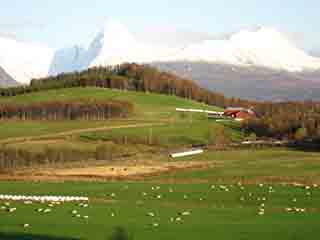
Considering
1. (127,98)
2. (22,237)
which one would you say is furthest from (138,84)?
(22,237)

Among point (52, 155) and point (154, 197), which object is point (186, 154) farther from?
point (154, 197)

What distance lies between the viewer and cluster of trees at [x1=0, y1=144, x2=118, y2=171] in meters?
76.6

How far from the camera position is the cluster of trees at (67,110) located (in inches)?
5433

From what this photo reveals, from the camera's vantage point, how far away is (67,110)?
5497 inches

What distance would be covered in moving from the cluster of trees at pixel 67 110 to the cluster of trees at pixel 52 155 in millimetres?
50888

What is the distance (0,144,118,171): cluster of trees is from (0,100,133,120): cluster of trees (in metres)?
50.9

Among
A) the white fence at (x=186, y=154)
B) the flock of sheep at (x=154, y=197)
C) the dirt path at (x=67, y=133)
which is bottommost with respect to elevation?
the dirt path at (x=67, y=133)

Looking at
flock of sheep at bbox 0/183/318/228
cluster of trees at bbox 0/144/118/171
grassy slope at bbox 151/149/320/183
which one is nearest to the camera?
flock of sheep at bbox 0/183/318/228

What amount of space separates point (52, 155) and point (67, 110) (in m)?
59.1

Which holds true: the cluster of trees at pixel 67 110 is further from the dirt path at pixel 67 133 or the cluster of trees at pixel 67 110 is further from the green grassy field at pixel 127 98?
the dirt path at pixel 67 133

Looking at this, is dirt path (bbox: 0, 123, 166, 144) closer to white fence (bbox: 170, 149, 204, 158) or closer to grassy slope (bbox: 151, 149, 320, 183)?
white fence (bbox: 170, 149, 204, 158)

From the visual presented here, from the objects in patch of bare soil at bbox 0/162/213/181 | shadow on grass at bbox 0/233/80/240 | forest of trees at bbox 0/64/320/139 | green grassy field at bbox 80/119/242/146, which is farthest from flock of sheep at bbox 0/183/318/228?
forest of trees at bbox 0/64/320/139

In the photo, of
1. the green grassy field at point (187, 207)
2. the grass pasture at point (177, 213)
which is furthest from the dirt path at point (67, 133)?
the grass pasture at point (177, 213)

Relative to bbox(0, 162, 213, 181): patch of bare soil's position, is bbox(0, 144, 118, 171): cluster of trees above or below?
below
